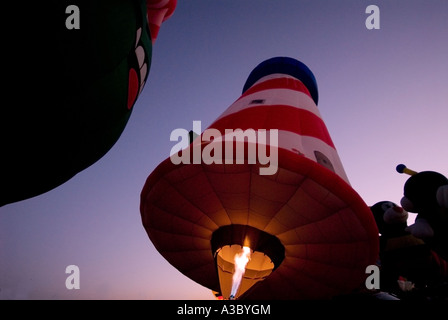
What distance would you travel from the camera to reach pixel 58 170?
1834 mm

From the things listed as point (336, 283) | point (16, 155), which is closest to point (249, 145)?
point (16, 155)

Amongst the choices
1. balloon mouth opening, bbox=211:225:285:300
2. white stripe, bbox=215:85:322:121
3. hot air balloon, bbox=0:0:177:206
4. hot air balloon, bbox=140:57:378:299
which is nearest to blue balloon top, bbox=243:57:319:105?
white stripe, bbox=215:85:322:121

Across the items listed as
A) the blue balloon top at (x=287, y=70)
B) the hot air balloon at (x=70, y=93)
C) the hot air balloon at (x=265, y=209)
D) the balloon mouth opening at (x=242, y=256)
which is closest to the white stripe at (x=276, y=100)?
the hot air balloon at (x=265, y=209)

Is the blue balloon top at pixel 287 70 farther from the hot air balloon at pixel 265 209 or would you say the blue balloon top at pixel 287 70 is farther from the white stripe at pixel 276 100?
the hot air balloon at pixel 265 209

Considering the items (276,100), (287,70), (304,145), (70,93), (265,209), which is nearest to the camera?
(70,93)

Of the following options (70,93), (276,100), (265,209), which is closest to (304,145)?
(265,209)

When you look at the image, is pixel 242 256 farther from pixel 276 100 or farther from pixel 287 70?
pixel 287 70

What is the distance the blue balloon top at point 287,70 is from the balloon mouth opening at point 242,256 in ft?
8.61

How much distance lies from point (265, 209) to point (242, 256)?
55 centimetres

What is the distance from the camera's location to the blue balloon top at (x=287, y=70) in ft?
15.0

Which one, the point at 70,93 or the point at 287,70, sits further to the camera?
the point at 287,70

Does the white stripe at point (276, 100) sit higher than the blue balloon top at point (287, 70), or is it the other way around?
the blue balloon top at point (287, 70)

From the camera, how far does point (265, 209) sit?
260 centimetres
